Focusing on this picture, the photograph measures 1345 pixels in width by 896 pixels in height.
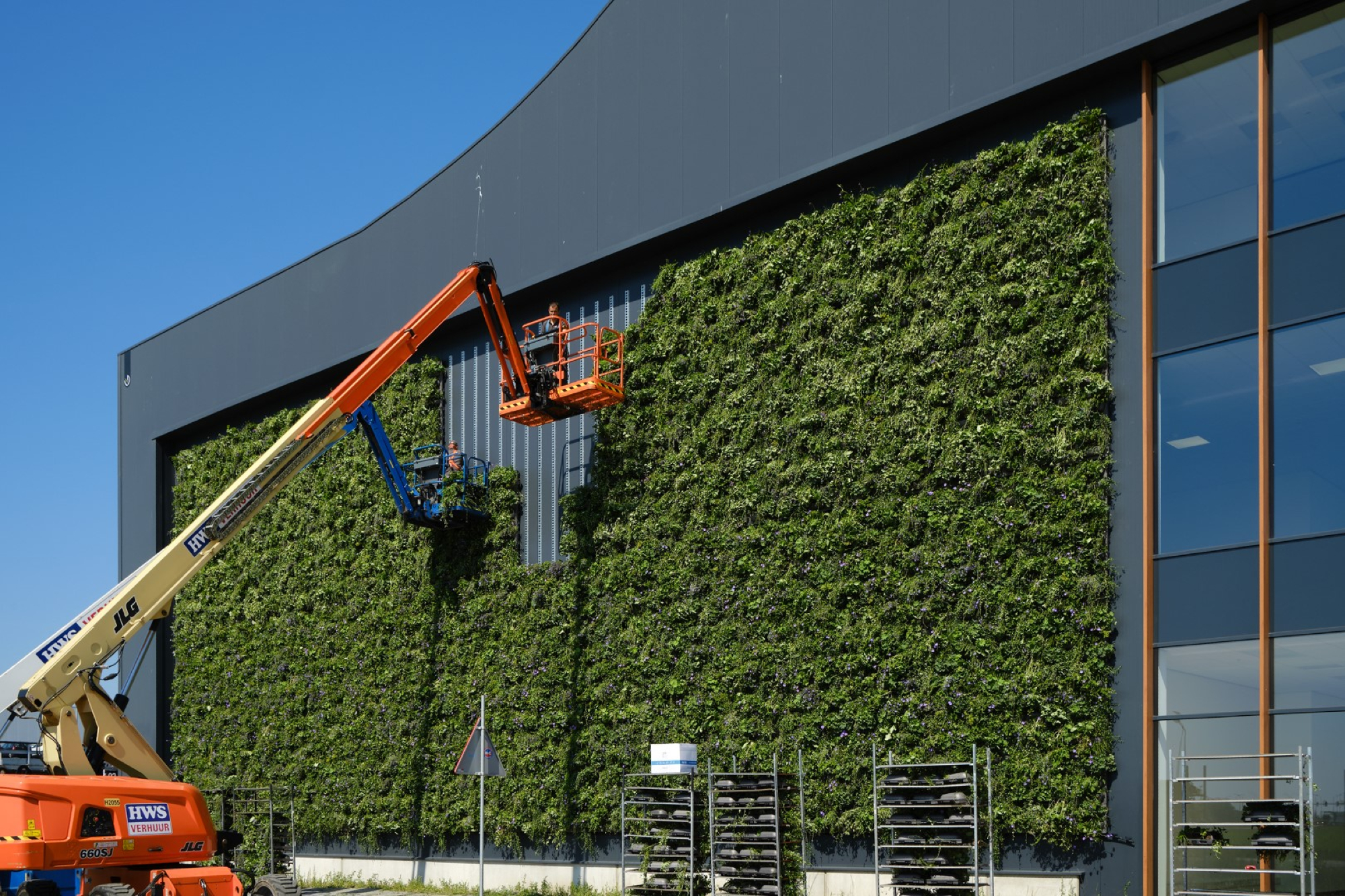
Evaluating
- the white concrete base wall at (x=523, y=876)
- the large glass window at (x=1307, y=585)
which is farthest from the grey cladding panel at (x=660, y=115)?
the large glass window at (x=1307, y=585)

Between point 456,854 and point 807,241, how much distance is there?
42.9 feet

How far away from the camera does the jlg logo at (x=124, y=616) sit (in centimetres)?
1811

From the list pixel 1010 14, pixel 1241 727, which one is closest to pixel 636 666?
pixel 1241 727

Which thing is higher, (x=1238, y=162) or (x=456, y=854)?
(x=1238, y=162)

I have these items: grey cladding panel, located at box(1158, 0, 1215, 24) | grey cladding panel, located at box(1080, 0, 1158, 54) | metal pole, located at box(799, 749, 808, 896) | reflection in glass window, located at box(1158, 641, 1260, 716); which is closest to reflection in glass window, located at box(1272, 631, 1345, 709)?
reflection in glass window, located at box(1158, 641, 1260, 716)

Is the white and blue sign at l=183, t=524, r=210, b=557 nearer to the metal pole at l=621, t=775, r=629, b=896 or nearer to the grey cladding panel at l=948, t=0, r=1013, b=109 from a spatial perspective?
the metal pole at l=621, t=775, r=629, b=896

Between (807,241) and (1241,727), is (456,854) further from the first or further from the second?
(1241,727)

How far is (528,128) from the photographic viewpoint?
26.8 metres

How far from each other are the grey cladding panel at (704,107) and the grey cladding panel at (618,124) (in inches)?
47.7

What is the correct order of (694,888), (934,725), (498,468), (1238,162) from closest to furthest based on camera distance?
(1238,162), (934,725), (694,888), (498,468)

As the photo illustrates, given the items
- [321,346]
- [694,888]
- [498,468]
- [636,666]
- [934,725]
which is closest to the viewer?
[934,725]

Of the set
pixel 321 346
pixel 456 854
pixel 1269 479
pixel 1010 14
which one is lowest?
pixel 456 854

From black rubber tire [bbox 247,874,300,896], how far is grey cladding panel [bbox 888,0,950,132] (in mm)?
13202

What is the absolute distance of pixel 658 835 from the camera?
68.6 ft
